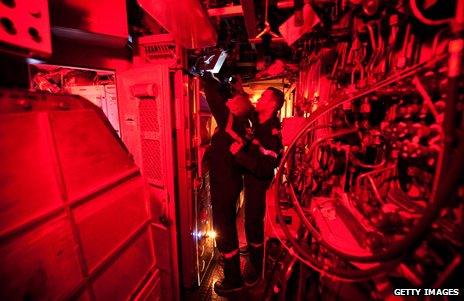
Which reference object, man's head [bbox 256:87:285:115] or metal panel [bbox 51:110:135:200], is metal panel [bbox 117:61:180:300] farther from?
man's head [bbox 256:87:285:115]

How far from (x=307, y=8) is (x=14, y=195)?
2089 millimetres

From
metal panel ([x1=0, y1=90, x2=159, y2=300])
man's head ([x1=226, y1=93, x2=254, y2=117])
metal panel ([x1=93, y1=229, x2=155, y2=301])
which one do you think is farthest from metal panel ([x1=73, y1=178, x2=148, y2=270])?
man's head ([x1=226, y1=93, x2=254, y2=117])

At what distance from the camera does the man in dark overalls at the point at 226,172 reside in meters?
2.94

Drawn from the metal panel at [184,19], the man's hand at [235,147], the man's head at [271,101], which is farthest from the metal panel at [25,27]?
the man's head at [271,101]

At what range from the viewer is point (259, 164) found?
2936mm

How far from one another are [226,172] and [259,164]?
0.48 meters

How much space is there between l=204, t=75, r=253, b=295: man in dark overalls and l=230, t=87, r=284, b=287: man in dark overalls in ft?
0.55

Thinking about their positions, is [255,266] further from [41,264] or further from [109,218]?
[41,264]

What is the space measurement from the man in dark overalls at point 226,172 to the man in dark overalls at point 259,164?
17 centimetres

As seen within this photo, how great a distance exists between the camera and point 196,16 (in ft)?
5.64

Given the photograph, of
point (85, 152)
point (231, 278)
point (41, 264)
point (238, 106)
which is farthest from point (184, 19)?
point (231, 278)

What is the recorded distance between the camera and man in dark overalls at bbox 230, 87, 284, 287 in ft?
9.67

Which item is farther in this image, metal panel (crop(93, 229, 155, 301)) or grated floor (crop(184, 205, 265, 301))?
grated floor (crop(184, 205, 265, 301))

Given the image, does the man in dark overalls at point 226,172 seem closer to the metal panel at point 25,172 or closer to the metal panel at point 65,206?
the metal panel at point 65,206
